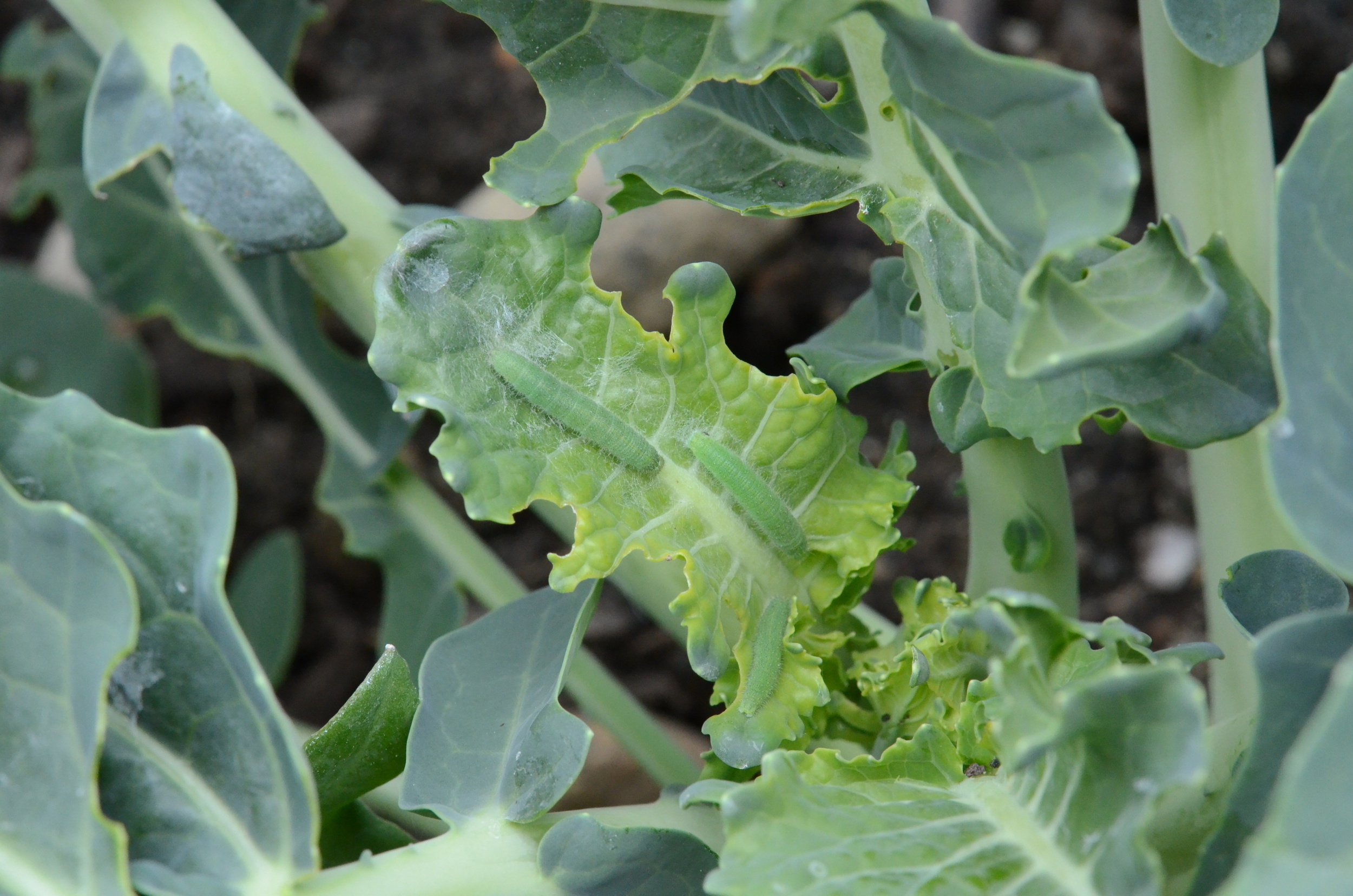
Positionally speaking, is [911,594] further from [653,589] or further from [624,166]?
[624,166]

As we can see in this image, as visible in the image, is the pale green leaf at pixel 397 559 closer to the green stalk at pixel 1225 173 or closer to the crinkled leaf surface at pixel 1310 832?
the green stalk at pixel 1225 173

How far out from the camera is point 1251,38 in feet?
2.64

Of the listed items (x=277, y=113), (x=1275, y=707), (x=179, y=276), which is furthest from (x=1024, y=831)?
(x=179, y=276)

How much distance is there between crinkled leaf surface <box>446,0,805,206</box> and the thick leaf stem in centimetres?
52

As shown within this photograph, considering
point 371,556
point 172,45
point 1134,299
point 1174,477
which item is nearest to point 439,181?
point 371,556

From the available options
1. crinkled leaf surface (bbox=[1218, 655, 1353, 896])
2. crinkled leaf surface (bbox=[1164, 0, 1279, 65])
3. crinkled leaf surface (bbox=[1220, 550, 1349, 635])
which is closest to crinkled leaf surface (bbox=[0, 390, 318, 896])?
crinkled leaf surface (bbox=[1218, 655, 1353, 896])

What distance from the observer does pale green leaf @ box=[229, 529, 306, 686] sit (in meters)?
1.52

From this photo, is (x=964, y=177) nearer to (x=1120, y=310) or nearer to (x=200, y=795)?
(x=1120, y=310)

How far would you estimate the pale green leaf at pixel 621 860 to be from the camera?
74 centimetres

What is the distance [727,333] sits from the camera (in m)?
1.72

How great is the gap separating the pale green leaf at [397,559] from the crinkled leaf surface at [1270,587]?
81 centimetres

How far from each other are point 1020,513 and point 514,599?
54 cm

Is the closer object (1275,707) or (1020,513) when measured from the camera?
(1275,707)

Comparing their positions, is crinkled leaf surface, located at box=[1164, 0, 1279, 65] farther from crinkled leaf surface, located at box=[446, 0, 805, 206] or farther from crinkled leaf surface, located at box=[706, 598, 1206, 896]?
crinkled leaf surface, located at box=[706, 598, 1206, 896]
